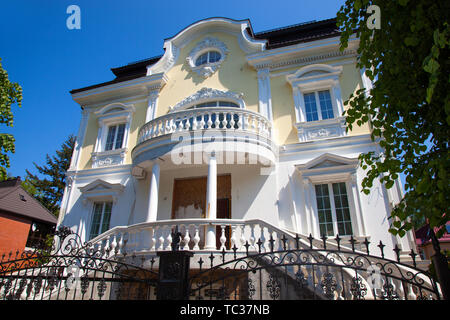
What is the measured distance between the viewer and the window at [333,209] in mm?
8727

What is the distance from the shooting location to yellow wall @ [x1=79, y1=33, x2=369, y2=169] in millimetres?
10453

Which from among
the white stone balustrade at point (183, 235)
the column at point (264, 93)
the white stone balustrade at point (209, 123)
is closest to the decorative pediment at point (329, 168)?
the white stone balustrade at point (209, 123)

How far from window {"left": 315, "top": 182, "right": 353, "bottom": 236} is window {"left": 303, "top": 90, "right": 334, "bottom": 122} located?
8.41 ft

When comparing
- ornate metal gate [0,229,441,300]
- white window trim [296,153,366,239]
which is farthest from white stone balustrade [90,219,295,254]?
white window trim [296,153,366,239]

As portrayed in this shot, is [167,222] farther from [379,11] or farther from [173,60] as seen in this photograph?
[173,60]

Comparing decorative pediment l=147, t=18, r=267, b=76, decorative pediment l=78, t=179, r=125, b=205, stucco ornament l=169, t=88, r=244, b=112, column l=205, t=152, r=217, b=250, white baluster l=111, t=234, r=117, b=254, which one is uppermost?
decorative pediment l=147, t=18, r=267, b=76

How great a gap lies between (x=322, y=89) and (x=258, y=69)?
2640 millimetres

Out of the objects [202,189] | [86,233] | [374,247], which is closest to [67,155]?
[86,233]

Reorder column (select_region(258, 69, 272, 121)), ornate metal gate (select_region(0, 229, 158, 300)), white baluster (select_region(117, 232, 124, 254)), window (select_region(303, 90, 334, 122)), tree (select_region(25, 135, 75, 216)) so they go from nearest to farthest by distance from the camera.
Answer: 1. ornate metal gate (select_region(0, 229, 158, 300))
2. white baluster (select_region(117, 232, 124, 254))
3. window (select_region(303, 90, 334, 122))
4. column (select_region(258, 69, 272, 121))
5. tree (select_region(25, 135, 75, 216))

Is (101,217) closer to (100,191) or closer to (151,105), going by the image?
(100,191)

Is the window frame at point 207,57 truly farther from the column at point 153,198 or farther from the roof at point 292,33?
the column at point 153,198

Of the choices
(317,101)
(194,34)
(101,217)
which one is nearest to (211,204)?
(317,101)

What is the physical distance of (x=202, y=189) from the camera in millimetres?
10641

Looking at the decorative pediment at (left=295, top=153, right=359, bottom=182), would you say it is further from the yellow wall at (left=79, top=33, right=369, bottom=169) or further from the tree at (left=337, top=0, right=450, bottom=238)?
the tree at (left=337, top=0, right=450, bottom=238)
